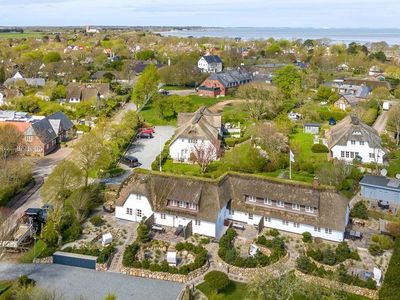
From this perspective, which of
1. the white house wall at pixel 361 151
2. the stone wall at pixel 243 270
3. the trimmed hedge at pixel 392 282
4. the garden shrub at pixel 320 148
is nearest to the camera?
the trimmed hedge at pixel 392 282

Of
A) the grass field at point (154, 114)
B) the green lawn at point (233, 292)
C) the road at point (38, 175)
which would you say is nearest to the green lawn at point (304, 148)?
the grass field at point (154, 114)

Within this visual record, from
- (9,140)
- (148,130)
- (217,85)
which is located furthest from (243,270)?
(217,85)

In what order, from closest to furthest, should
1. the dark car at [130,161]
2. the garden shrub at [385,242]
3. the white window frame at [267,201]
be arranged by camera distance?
the garden shrub at [385,242] → the white window frame at [267,201] → the dark car at [130,161]

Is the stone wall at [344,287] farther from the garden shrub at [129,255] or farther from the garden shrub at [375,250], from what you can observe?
the garden shrub at [129,255]

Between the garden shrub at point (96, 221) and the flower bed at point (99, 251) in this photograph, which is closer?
the flower bed at point (99, 251)

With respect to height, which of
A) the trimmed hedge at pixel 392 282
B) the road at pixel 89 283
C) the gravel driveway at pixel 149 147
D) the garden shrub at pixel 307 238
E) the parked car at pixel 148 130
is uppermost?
the trimmed hedge at pixel 392 282

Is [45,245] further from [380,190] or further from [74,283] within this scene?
[380,190]

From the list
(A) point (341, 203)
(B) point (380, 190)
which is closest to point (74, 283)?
(A) point (341, 203)

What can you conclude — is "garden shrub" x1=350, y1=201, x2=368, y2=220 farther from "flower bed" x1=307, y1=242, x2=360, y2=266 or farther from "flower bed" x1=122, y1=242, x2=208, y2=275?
"flower bed" x1=122, y1=242, x2=208, y2=275
